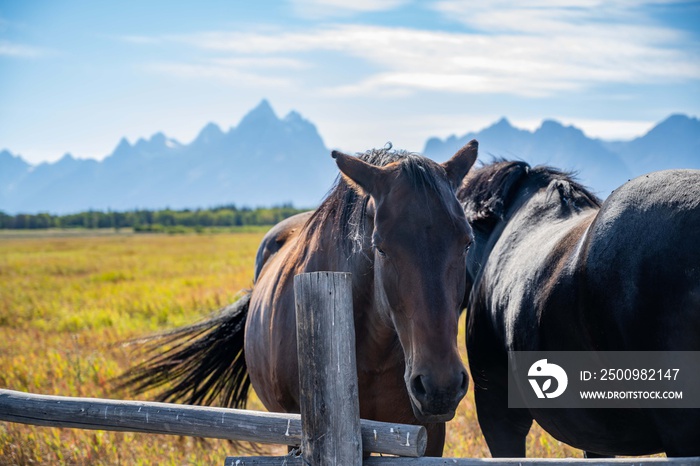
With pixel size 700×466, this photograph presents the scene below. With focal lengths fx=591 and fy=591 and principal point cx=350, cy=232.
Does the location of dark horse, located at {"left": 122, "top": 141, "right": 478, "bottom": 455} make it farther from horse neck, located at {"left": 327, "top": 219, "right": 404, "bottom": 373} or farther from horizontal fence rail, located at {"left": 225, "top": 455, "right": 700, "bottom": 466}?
horizontal fence rail, located at {"left": 225, "top": 455, "right": 700, "bottom": 466}

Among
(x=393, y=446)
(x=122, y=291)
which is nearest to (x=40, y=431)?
(x=393, y=446)

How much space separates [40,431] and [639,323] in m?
5.55

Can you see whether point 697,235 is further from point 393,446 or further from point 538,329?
point 393,446

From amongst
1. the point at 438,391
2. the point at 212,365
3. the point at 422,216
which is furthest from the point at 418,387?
the point at 212,365

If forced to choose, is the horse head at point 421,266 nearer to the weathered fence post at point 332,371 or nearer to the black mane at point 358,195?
the black mane at point 358,195

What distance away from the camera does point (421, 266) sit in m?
2.42

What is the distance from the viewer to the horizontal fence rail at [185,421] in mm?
2486

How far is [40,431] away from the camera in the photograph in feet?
18.8

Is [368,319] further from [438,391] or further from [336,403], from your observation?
[438,391]

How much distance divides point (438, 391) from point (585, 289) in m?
0.94

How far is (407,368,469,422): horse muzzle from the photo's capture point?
227 cm

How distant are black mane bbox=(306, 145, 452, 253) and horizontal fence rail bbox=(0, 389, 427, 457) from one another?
34.8 inches

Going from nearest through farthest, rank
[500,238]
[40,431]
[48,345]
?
[500,238]
[40,431]
[48,345]

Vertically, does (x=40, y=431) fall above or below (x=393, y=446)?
below
